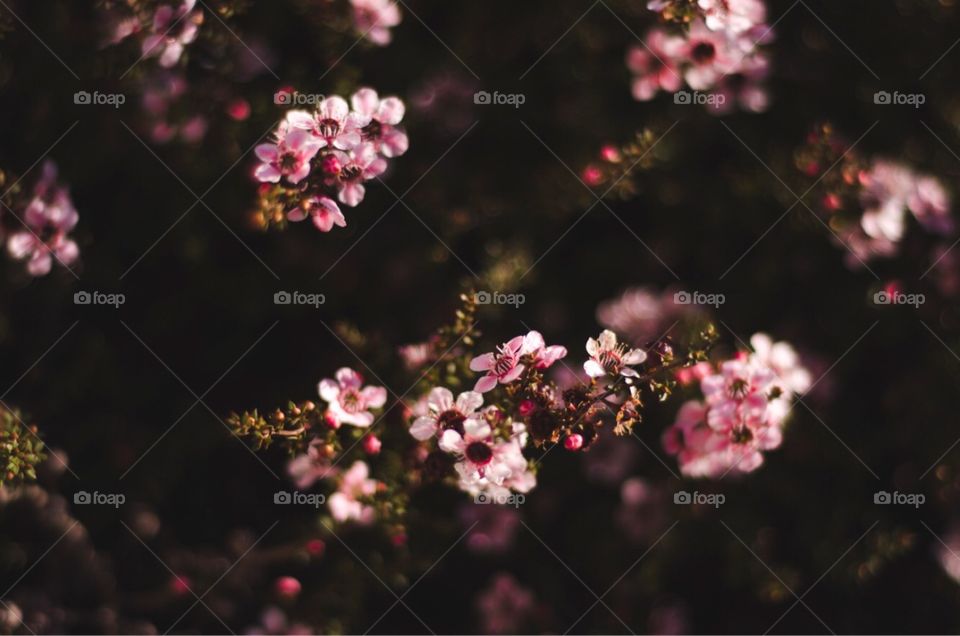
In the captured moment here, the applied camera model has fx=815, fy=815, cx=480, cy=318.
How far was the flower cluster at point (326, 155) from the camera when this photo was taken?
1472 mm

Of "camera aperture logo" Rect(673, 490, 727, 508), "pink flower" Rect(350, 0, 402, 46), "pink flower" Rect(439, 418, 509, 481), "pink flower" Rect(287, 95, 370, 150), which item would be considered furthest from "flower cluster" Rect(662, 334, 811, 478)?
"pink flower" Rect(350, 0, 402, 46)

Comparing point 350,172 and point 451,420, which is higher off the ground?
point 350,172

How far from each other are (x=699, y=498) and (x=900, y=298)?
78cm

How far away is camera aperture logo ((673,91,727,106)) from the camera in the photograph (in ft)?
7.25

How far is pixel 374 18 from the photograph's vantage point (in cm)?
204

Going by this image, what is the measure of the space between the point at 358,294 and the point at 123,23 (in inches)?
36.4

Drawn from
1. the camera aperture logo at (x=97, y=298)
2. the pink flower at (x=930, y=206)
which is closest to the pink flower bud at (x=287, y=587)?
the camera aperture logo at (x=97, y=298)

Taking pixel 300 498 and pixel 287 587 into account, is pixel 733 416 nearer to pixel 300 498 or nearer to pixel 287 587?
pixel 300 498

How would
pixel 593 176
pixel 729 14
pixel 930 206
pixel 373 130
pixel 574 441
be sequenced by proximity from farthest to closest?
pixel 930 206 → pixel 593 176 → pixel 729 14 → pixel 373 130 → pixel 574 441

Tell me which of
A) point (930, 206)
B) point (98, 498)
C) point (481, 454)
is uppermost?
point (930, 206)

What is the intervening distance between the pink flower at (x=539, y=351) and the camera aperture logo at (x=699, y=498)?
0.88 meters

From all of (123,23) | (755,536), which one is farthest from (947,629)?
(123,23)

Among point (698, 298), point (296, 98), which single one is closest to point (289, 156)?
point (296, 98)

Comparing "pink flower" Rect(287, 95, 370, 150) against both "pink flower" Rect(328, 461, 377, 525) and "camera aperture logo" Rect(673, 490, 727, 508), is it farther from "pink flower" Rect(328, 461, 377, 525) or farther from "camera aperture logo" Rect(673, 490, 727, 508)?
"camera aperture logo" Rect(673, 490, 727, 508)
